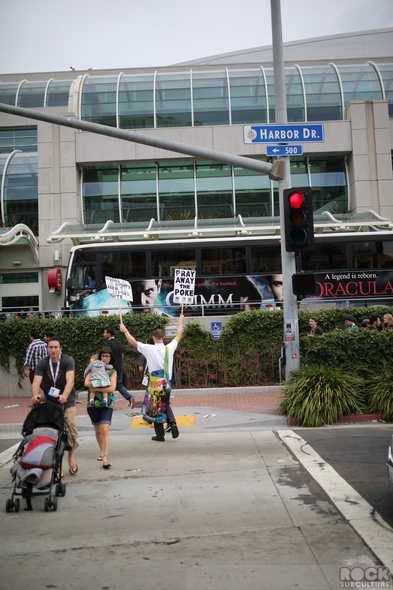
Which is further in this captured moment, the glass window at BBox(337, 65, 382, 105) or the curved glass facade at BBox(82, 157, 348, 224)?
the glass window at BBox(337, 65, 382, 105)

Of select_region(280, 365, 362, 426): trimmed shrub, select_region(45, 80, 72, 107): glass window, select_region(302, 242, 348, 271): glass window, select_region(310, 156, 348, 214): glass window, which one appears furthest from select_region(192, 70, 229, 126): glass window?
select_region(280, 365, 362, 426): trimmed shrub

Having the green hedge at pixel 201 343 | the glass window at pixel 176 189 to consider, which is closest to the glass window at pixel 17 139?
the glass window at pixel 176 189

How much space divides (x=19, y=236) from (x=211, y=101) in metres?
11.6

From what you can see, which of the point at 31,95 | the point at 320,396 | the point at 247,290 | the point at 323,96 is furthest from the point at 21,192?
the point at 320,396

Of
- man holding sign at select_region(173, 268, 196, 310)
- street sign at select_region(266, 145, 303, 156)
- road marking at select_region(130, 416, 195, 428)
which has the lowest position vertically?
road marking at select_region(130, 416, 195, 428)

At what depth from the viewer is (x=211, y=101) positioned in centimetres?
3052

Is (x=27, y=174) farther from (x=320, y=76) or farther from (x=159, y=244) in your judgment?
(x=320, y=76)

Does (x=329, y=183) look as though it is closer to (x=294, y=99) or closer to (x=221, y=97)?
(x=294, y=99)

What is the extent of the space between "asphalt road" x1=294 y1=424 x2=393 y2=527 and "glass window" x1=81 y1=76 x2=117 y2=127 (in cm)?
2249

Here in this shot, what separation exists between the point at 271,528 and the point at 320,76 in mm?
29097

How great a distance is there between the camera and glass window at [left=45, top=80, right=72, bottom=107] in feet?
104

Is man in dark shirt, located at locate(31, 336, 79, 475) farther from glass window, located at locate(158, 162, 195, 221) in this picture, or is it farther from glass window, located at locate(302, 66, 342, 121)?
glass window, located at locate(302, 66, 342, 121)

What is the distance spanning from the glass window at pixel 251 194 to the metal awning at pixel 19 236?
976 cm

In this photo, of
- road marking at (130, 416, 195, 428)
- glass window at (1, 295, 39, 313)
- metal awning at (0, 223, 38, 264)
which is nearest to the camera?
road marking at (130, 416, 195, 428)
